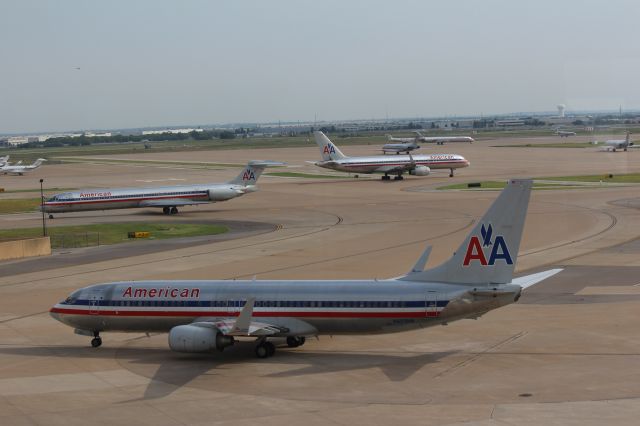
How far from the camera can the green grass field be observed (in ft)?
283

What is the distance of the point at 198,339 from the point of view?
3959cm

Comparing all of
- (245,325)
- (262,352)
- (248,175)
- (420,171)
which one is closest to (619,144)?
(420,171)

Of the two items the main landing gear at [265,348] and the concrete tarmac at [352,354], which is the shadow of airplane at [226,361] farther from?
the main landing gear at [265,348]

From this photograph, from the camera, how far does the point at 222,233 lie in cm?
8894

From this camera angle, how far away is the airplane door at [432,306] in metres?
38.1

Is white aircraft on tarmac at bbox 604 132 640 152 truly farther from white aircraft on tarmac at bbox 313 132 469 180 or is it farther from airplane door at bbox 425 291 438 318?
airplane door at bbox 425 291 438 318

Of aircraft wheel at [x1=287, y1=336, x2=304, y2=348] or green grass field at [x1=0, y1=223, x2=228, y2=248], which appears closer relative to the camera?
aircraft wheel at [x1=287, y1=336, x2=304, y2=348]

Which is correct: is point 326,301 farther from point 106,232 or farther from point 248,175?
point 248,175

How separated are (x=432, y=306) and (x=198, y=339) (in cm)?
1038

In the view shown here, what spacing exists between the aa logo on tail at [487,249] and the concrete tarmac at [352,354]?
14.5ft

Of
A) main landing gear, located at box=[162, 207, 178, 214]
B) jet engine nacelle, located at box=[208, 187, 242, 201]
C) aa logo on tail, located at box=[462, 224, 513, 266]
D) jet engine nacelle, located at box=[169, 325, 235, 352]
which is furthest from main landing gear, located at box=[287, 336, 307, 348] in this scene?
main landing gear, located at box=[162, 207, 178, 214]

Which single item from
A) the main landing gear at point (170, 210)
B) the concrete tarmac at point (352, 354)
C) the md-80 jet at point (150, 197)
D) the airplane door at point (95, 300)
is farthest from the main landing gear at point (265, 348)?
the main landing gear at point (170, 210)

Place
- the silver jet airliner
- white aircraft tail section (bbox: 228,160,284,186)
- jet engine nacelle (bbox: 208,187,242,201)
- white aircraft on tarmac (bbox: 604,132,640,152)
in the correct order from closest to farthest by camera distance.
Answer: the silver jet airliner < jet engine nacelle (bbox: 208,187,242,201) < white aircraft tail section (bbox: 228,160,284,186) < white aircraft on tarmac (bbox: 604,132,640,152)

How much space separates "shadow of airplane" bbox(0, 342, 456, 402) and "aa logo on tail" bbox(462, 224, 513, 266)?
4.89 metres
